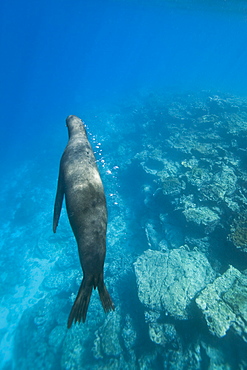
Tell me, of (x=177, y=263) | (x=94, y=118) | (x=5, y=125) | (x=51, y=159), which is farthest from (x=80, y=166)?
(x=5, y=125)

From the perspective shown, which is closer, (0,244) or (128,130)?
(0,244)

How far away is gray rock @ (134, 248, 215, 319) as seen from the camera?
6.53 metres

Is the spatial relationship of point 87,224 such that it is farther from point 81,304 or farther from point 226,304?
point 226,304

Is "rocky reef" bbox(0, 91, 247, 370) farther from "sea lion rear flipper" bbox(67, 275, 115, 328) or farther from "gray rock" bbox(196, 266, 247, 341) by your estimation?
"sea lion rear flipper" bbox(67, 275, 115, 328)

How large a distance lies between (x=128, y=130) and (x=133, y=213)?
14526 millimetres

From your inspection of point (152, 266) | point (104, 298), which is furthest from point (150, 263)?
point (104, 298)

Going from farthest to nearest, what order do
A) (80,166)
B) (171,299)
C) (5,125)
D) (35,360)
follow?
1. (5,125)
2. (35,360)
3. (171,299)
4. (80,166)

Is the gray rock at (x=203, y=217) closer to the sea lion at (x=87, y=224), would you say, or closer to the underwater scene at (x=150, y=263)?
the underwater scene at (x=150, y=263)

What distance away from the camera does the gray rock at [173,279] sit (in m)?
6.53

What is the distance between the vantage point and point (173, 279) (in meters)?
7.41

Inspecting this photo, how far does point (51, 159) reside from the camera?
26828mm

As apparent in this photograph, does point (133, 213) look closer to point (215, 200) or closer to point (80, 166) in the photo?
point (215, 200)

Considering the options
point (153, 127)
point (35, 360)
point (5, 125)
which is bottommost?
point (35, 360)

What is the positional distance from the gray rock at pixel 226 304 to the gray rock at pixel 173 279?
0.73 m
